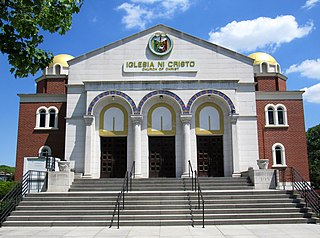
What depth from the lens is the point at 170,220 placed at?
13.0m

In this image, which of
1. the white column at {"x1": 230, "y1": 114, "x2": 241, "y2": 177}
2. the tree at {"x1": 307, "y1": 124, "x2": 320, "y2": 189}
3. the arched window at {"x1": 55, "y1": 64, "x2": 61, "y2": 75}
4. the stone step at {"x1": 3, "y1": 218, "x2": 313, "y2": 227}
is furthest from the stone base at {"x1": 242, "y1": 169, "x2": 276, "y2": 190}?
the tree at {"x1": 307, "y1": 124, "x2": 320, "y2": 189}

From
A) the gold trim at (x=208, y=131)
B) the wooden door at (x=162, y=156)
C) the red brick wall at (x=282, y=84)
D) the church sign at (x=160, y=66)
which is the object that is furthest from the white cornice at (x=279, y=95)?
the wooden door at (x=162, y=156)

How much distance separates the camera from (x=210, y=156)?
21.4 meters

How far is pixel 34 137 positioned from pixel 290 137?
17.2 meters

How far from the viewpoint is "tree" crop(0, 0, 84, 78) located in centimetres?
845

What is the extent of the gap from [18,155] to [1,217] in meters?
11.3

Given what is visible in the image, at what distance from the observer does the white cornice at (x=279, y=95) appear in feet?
77.8

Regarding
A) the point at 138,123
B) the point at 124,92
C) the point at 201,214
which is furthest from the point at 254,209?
the point at 124,92

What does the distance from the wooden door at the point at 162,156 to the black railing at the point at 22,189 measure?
638 centimetres

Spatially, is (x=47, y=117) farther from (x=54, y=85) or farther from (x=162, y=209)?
(x=162, y=209)

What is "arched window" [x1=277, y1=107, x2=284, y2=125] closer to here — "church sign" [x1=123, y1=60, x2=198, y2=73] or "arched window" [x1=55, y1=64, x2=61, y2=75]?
"church sign" [x1=123, y1=60, x2=198, y2=73]

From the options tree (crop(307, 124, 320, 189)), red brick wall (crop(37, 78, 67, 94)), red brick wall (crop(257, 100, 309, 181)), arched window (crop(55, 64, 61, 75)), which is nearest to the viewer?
red brick wall (crop(257, 100, 309, 181))

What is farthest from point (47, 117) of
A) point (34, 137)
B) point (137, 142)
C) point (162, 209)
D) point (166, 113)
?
point (162, 209)

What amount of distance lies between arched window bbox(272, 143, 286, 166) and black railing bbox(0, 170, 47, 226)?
47.1 ft
